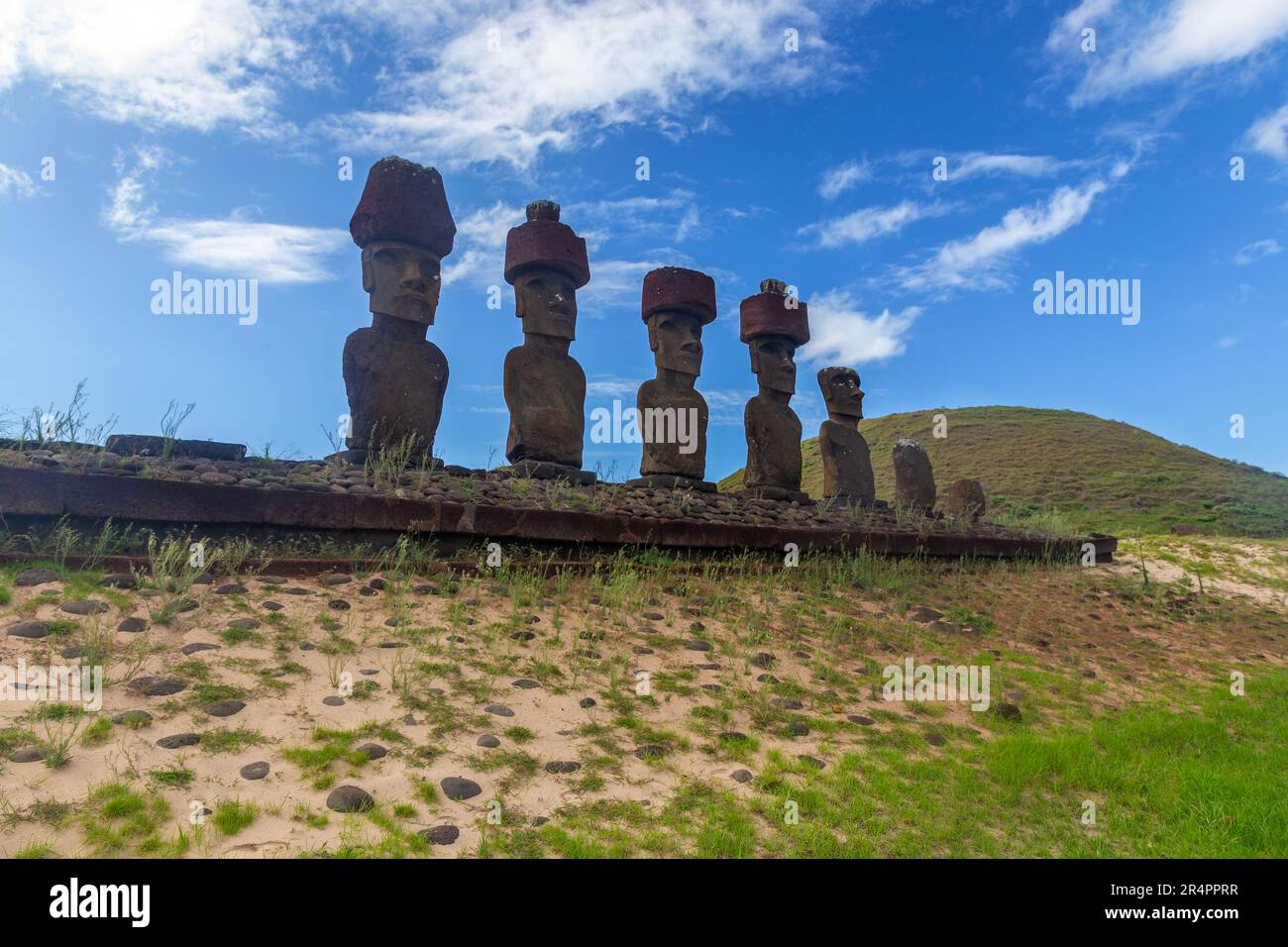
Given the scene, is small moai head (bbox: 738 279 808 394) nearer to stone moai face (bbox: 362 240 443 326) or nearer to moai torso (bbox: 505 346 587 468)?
moai torso (bbox: 505 346 587 468)

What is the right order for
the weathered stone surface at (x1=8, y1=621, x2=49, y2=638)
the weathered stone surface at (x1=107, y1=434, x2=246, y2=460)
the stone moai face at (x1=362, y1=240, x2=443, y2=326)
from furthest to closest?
1. the stone moai face at (x1=362, y1=240, x2=443, y2=326)
2. the weathered stone surface at (x1=107, y1=434, x2=246, y2=460)
3. the weathered stone surface at (x1=8, y1=621, x2=49, y2=638)

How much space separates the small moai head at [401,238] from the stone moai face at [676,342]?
11.1 feet

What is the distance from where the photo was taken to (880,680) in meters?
6.18

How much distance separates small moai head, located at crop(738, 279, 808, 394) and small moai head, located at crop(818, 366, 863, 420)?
4.35ft

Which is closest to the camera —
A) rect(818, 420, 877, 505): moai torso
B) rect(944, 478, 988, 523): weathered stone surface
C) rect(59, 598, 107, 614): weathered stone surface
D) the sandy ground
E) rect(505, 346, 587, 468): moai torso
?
the sandy ground

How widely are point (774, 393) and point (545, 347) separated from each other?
4228mm

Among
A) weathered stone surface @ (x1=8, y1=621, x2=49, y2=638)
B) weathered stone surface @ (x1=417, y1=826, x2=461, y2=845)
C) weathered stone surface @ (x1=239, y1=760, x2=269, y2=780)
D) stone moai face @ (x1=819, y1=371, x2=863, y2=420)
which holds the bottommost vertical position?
weathered stone surface @ (x1=417, y1=826, x2=461, y2=845)

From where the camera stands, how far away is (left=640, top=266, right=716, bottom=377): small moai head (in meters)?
11.6

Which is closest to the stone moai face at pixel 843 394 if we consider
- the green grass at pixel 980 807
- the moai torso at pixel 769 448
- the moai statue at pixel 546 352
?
the moai torso at pixel 769 448

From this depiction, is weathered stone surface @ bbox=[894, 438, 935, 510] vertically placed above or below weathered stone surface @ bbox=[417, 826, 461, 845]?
above

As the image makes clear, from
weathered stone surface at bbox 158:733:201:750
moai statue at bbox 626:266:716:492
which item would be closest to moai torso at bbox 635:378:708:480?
moai statue at bbox 626:266:716:492

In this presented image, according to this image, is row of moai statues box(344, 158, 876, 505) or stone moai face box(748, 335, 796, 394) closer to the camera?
row of moai statues box(344, 158, 876, 505)

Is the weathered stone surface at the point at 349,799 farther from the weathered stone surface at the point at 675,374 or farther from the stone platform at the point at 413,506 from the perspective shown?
the weathered stone surface at the point at 675,374
